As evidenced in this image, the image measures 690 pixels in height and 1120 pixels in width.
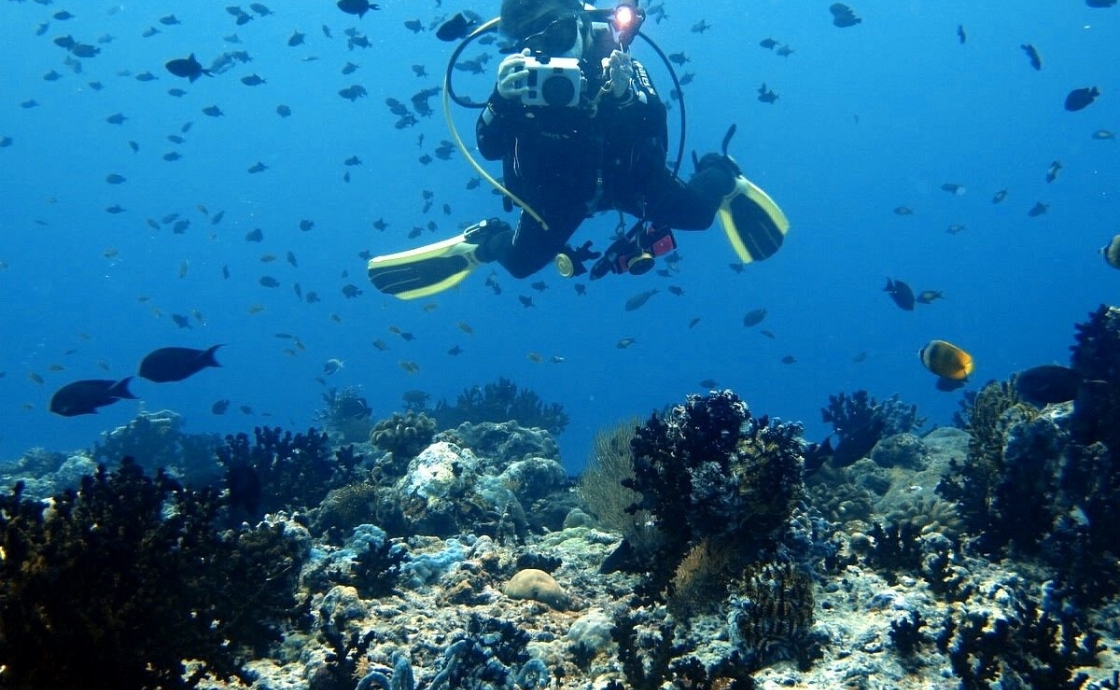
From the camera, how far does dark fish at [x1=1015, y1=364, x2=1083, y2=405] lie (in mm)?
5562

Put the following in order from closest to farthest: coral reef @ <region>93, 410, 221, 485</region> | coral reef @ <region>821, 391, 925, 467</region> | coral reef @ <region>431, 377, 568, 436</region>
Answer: coral reef @ <region>821, 391, 925, 467</region>
coral reef @ <region>93, 410, 221, 485</region>
coral reef @ <region>431, 377, 568, 436</region>

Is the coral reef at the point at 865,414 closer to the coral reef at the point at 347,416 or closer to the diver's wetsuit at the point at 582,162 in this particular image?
the diver's wetsuit at the point at 582,162

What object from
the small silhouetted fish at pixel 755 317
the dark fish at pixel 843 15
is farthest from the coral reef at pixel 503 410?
the dark fish at pixel 843 15

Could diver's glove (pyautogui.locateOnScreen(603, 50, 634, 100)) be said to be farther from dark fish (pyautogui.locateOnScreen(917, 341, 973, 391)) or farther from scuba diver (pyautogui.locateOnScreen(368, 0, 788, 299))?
dark fish (pyautogui.locateOnScreen(917, 341, 973, 391))

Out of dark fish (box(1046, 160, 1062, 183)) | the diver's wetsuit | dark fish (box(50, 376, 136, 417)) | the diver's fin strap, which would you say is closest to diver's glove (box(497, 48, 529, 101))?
the diver's wetsuit

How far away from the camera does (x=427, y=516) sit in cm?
737

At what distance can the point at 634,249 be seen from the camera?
7914mm

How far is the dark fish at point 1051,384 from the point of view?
5.56 meters

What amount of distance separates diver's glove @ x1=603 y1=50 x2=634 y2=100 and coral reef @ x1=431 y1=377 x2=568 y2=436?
1085 centimetres

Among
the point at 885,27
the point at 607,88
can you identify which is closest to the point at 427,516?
the point at 607,88

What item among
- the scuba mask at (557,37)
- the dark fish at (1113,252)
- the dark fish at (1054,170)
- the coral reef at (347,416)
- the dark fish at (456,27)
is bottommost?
the coral reef at (347,416)

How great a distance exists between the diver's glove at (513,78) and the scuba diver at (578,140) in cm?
1

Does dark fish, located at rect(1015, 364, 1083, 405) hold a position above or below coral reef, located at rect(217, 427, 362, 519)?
above

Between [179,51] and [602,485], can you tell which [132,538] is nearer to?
[602,485]
